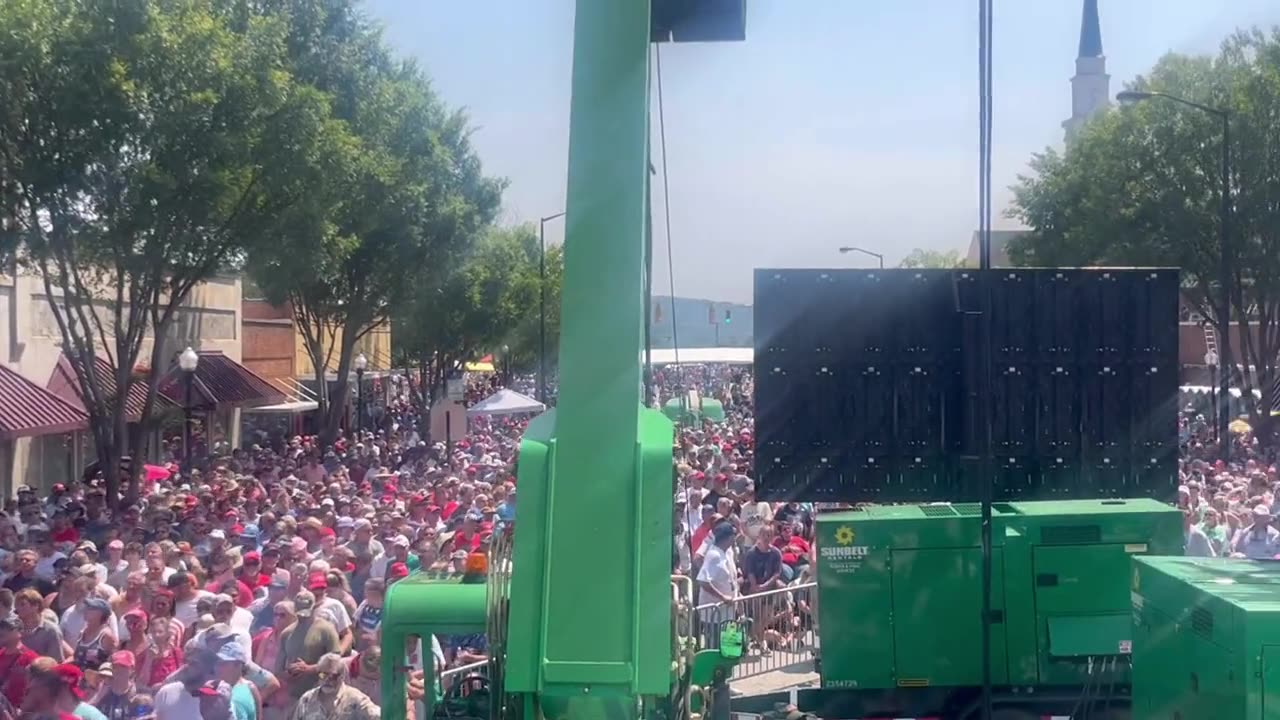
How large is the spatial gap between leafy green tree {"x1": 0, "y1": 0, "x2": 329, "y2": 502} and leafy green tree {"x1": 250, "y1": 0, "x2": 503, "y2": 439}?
Result: 2388 millimetres

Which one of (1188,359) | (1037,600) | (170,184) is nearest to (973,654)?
(1037,600)

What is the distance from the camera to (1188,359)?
61.5m

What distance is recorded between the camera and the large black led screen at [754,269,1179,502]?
10.0 m

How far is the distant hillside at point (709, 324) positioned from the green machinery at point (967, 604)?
2.36 metres

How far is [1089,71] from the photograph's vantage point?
3947 inches

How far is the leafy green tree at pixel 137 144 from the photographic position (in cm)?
1659

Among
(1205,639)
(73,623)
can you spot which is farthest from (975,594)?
(73,623)

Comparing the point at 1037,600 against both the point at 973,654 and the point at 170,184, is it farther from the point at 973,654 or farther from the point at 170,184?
the point at 170,184

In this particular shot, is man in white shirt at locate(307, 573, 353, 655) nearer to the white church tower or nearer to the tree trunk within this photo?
the tree trunk

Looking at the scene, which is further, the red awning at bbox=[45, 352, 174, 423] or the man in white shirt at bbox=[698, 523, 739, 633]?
the red awning at bbox=[45, 352, 174, 423]

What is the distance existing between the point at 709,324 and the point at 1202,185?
49.0 m

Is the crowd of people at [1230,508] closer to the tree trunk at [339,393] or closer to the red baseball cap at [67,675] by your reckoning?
the red baseball cap at [67,675]

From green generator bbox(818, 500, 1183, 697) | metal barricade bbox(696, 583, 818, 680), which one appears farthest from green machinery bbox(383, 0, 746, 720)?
metal barricade bbox(696, 583, 818, 680)

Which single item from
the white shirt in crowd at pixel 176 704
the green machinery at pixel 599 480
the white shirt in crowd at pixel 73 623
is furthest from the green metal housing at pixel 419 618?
A: the white shirt in crowd at pixel 73 623
